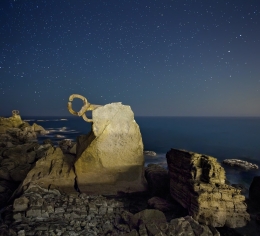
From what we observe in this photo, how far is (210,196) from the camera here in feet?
24.8

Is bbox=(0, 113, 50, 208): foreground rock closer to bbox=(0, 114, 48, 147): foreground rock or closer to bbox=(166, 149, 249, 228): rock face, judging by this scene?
bbox=(166, 149, 249, 228): rock face

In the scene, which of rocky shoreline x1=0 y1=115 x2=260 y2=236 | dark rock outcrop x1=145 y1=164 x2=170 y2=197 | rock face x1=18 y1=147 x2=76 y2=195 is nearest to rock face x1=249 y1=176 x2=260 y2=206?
rocky shoreline x1=0 y1=115 x2=260 y2=236

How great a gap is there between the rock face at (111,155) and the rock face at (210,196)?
3070 millimetres

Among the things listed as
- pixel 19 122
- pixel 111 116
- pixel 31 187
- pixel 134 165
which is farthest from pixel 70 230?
pixel 19 122

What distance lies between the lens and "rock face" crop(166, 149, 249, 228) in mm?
7512

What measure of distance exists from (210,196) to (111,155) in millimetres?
5028

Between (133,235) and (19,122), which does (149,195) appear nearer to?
(133,235)

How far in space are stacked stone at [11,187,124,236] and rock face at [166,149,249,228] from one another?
2.95 m

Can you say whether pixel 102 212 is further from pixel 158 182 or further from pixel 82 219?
pixel 158 182

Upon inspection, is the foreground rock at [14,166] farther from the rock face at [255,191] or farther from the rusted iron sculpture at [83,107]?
the rock face at [255,191]

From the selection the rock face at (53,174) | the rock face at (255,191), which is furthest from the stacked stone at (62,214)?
the rock face at (255,191)

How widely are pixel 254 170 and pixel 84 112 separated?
842 inches

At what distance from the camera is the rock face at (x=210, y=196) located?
24.6ft

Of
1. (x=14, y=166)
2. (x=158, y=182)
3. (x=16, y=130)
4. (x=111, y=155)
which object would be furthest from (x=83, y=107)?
(x=16, y=130)
